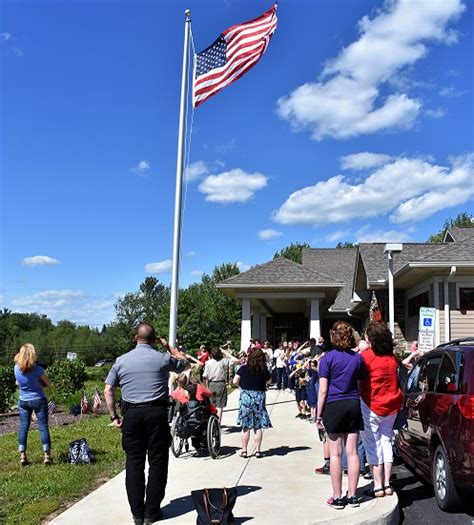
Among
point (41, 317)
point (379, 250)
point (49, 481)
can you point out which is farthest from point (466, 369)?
point (41, 317)

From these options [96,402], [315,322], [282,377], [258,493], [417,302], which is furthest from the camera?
[315,322]

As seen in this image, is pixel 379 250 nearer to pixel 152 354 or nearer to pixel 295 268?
pixel 295 268

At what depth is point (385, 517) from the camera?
579cm

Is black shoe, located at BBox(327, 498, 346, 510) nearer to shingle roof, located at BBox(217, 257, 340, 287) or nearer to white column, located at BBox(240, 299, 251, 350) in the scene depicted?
white column, located at BBox(240, 299, 251, 350)

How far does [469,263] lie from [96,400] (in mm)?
11263

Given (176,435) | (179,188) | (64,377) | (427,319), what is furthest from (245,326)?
(176,435)

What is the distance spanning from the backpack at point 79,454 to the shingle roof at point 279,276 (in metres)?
14.6

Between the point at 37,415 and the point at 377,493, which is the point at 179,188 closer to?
the point at 37,415

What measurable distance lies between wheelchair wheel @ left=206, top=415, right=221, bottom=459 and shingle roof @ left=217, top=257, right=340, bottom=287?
14.3 meters

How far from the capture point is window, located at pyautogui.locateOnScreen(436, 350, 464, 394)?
20.3 ft

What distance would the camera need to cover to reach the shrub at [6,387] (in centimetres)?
1786

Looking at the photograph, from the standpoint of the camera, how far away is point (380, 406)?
6453mm

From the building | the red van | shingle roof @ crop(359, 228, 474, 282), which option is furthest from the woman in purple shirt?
shingle roof @ crop(359, 228, 474, 282)

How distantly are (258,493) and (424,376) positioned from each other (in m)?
2.45
